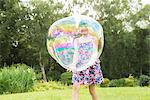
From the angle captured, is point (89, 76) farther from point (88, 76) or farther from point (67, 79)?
point (67, 79)

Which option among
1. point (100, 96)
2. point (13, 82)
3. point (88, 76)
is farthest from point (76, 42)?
point (13, 82)

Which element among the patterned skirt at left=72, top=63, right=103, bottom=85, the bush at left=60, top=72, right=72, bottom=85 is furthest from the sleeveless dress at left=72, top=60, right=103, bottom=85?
the bush at left=60, top=72, right=72, bottom=85

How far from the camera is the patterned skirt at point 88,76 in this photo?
5.07 meters

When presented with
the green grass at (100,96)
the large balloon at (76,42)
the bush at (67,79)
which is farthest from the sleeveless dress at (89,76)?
the bush at (67,79)

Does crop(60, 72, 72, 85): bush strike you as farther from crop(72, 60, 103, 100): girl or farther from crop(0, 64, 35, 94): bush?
crop(72, 60, 103, 100): girl

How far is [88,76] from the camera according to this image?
16.8 feet

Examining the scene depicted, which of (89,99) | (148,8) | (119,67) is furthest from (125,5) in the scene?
(89,99)

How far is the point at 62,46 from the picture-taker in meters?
5.11

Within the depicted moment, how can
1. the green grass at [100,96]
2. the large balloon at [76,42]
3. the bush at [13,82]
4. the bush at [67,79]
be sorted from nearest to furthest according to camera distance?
the large balloon at [76,42] < the green grass at [100,96] < the bush at [13,82] < the bush at [67,79]

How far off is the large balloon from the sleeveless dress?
14 cm

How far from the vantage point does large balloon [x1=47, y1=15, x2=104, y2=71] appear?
498 centimetres

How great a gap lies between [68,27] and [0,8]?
65.6ft

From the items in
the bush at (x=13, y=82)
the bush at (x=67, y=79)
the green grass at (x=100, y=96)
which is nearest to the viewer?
the green grass at (x=100, y=96)

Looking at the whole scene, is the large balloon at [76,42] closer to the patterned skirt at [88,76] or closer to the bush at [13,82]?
→ the patterned skirt at [88,76]
